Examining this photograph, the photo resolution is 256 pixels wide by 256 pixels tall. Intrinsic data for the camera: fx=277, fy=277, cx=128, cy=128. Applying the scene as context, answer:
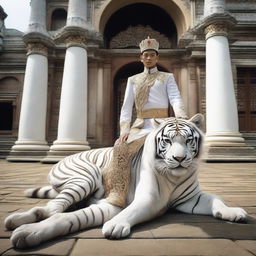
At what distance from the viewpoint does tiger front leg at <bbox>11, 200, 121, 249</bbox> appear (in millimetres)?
1794

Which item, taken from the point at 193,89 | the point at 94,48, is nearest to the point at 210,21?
the point at 193,89

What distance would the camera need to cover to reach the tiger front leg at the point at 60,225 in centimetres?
179

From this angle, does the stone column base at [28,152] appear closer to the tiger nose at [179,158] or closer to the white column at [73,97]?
the white column at [73,97]

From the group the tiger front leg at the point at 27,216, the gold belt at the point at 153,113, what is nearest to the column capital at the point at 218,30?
the gold belt at the point at 153,113

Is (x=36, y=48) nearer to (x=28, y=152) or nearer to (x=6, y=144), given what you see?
(x=28, y=152)

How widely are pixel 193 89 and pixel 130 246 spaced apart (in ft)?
48.6

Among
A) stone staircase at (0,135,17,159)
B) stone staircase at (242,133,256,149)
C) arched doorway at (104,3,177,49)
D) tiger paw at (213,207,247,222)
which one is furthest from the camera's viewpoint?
arched doorway at (104,3,177,49)

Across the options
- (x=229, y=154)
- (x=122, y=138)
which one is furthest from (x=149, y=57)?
(x=229, y=154)

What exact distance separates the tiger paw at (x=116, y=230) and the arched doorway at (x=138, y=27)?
16.9m

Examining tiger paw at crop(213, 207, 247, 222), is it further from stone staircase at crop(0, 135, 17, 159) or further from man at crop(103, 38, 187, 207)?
stone staircase at crop(0, 135, 17, 159)

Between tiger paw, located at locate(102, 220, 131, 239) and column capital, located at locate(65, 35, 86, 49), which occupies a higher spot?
column capital, located at locate(65, 35, 86, 49)

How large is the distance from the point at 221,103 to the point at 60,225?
10.7 metres

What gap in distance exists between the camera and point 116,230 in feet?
6.65

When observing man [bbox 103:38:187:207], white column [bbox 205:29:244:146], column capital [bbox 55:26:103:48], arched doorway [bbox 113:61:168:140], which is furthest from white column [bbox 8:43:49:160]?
man [bbox 103:38:187:207]
